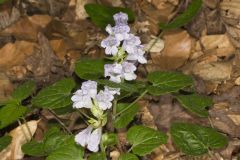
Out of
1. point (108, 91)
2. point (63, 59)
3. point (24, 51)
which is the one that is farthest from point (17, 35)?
point (108, 91)

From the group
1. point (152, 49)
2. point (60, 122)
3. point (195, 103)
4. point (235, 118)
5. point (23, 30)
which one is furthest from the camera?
point (23, 30)

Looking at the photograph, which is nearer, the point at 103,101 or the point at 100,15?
the point at 103,101

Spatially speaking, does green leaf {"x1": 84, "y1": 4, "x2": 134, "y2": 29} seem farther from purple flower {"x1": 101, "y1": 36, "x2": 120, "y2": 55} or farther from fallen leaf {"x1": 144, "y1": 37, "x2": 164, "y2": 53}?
purple flower {"x1": 101, "y1": 36, "x2": 120, "y2": 55}

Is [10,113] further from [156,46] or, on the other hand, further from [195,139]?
[156,46]

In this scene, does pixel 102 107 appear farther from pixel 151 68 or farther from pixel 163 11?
pixel 163 11

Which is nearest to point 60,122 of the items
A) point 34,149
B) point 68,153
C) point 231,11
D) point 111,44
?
point 34,149

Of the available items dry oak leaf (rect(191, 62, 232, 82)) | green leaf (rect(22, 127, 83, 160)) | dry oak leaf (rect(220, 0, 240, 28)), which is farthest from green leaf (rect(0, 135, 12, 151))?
dry oak leaf (rect(220, 0, 240, 28))
